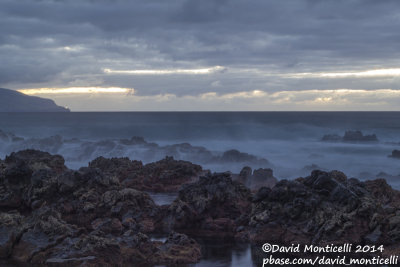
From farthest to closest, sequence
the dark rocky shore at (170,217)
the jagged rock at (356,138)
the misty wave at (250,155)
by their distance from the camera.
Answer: the jagged rock at (356,138) → the misty wave at (250,155) → the dark rocky shore at (170,217)

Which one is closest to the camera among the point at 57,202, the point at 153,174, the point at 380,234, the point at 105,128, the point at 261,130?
the point at 380,234

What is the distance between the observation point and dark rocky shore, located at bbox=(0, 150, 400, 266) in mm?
12219

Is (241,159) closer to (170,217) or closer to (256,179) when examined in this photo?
(256,179)

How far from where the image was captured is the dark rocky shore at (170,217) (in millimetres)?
12219

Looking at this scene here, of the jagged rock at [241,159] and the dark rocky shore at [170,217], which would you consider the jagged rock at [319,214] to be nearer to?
the dark rocky shore at [170,217]

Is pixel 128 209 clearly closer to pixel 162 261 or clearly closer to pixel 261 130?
pixel 162 261

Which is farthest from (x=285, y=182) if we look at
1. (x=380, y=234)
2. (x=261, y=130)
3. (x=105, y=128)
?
(x=105, y=128)

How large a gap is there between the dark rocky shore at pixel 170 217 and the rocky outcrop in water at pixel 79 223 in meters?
0.03

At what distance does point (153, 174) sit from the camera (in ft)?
81.6

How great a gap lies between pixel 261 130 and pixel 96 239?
244 ft

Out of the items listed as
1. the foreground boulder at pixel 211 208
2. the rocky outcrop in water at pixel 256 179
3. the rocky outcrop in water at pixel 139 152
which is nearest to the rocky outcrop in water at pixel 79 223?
the foreground boulder at pixel 211 208

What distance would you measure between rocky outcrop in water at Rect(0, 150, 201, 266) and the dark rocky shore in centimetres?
3

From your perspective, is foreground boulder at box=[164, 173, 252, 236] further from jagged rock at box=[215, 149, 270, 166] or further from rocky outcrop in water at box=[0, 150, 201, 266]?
jagged rock at box=[215, 149, 270, 166]

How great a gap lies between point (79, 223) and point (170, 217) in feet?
10.6
